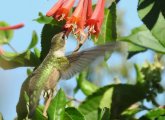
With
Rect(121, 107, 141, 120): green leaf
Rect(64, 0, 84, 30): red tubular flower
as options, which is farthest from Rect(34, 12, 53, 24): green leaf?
Rect(121, 107, 141, 120): green leaf

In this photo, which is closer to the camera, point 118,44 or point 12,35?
point 118,44

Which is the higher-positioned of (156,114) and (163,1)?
(163,1)

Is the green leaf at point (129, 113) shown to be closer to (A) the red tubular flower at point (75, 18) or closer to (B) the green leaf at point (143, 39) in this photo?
(B) the green leaf at point (143, 39)

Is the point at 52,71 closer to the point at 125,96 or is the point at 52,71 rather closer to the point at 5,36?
the point at 5,36

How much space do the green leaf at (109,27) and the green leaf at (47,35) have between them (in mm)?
177

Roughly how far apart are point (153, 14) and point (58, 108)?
24.0 inches

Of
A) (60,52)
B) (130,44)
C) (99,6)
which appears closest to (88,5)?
(99,6)

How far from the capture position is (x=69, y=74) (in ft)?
7.35

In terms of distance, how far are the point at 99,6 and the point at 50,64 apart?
310mm

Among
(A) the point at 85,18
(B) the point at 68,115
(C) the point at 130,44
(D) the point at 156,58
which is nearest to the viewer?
(B) the point at 68,115

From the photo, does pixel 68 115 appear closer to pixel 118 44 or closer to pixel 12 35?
pixel 118 44

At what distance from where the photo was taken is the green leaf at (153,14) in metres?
2.18

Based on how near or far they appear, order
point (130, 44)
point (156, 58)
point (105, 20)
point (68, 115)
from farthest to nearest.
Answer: point (156, 58) → point (130, 44) → point (105, 20) → point (68, 115)

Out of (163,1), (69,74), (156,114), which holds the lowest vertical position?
Answer: (156,114)
